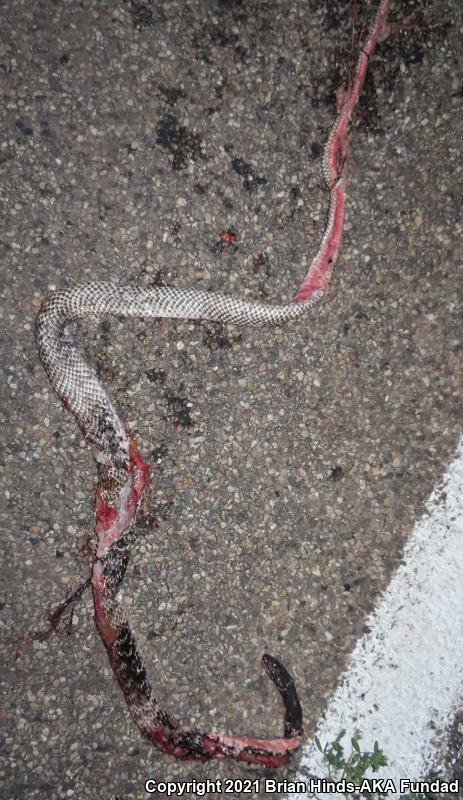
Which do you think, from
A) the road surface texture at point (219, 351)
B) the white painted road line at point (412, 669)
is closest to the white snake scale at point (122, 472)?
the road surface texture at point (219, 351)

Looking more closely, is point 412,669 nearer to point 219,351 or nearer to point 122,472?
point 122,472

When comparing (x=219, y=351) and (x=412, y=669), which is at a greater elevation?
(x=219, y=351)

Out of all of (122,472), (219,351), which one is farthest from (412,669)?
(219,351)

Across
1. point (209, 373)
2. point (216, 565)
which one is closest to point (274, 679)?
point (216, 565)

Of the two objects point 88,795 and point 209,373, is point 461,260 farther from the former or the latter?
point 88,795

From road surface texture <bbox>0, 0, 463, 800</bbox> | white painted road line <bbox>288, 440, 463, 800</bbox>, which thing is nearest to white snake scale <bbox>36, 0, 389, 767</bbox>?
road surface texture <bbox>0, 0, 463, 800</bbox>

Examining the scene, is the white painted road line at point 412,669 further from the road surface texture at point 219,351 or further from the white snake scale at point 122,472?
the white snake scale at point 122,472
